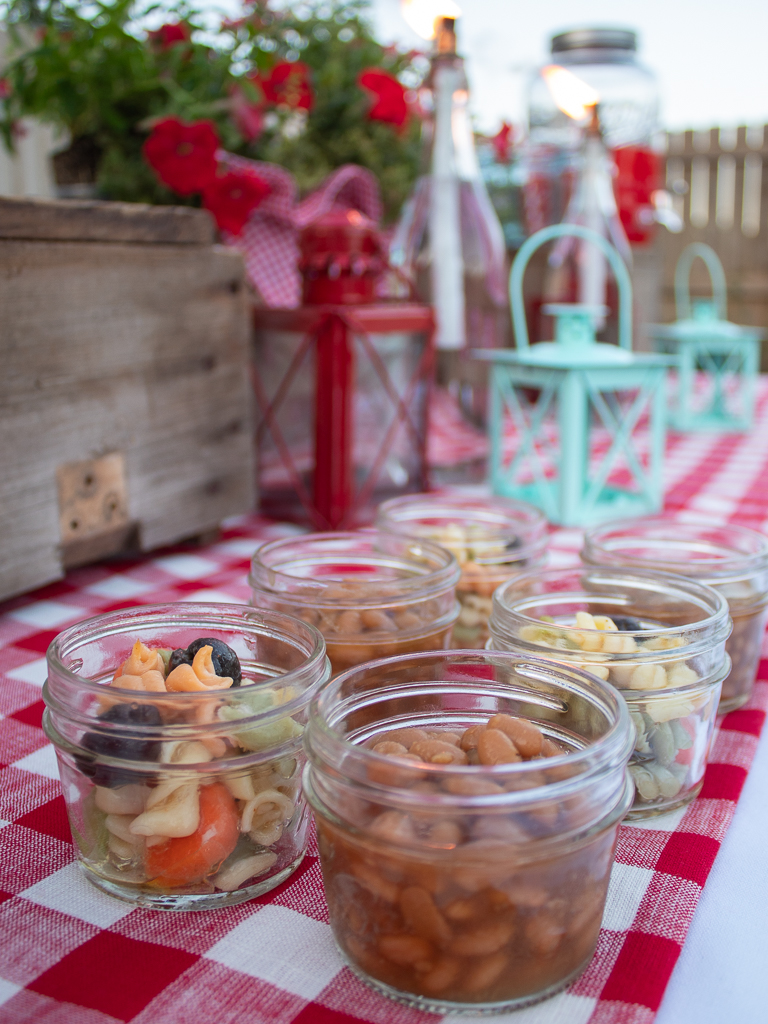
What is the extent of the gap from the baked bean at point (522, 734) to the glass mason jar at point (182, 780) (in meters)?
0.10

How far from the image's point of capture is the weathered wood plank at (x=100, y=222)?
0.80 meters

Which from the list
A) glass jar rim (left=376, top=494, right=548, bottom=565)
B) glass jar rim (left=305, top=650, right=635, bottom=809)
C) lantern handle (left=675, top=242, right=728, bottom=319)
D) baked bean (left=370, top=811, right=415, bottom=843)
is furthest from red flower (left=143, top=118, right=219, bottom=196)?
lantern handle (left=675, top=242, right=728, bottom=319)

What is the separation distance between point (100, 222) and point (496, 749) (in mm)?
700

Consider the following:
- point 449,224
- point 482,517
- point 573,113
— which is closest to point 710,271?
point 573,113

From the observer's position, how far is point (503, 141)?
183 centimetres

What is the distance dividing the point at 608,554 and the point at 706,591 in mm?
123

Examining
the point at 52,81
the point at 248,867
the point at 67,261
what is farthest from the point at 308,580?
the point at 52,81

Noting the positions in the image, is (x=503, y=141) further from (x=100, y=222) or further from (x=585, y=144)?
→ (x=100, y=222)

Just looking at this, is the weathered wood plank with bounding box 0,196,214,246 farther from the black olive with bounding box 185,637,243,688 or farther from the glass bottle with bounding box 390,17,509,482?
the black olive with bounding box 185,637,243,688

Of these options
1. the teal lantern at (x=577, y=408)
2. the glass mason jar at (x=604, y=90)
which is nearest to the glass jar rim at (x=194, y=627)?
the teal lantern at (x=577, y=408)

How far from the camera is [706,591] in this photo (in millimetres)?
618

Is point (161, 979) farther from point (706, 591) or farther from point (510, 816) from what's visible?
point (706, 591)

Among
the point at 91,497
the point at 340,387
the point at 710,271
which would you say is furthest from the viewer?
the point at 710,271

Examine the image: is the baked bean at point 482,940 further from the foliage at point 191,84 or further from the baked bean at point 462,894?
the foliage at point 191,84
